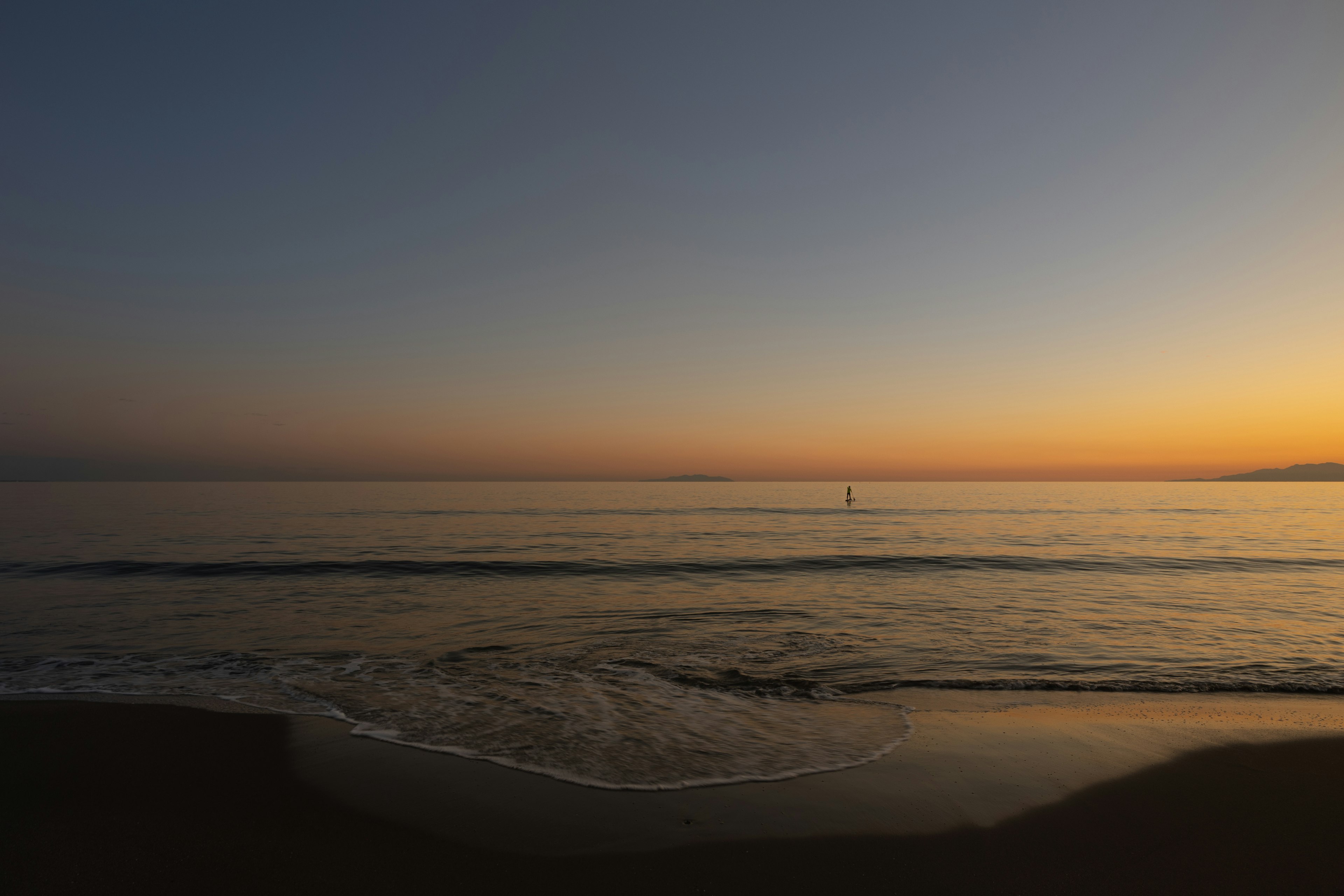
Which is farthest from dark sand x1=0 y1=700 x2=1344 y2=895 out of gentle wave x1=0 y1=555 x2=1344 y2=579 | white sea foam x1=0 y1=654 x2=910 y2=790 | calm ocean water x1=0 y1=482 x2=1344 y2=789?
gentle wave x1=0 y1=555 x2=1344 y2=579

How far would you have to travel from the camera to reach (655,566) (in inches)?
1103

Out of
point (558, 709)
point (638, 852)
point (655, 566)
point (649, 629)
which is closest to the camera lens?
point (638, 852)

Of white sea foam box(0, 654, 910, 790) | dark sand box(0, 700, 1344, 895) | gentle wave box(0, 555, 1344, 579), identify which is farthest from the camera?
gentle wave box(0, 555, 1344, 579)

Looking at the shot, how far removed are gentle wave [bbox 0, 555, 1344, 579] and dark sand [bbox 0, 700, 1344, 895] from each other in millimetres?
18997

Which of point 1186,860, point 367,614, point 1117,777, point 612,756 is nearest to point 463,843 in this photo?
point 612,756

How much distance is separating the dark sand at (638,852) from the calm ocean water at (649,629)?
1.74m

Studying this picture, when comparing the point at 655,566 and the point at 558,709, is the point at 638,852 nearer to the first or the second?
the point at 558,709

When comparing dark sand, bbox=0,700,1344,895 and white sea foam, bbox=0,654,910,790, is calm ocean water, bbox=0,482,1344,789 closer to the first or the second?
white sea foam, bbox=0,654,910,790

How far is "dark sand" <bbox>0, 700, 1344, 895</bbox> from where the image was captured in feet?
15.2

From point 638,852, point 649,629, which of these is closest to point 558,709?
point 638,852

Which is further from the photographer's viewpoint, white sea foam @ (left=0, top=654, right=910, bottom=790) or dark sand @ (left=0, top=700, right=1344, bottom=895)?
white sea foam @ (left=0, top=654, right=910, bottom=790)

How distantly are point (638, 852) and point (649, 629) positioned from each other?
34.0 feet

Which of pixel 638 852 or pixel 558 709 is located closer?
pixel 638 852

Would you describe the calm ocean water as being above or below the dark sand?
below
